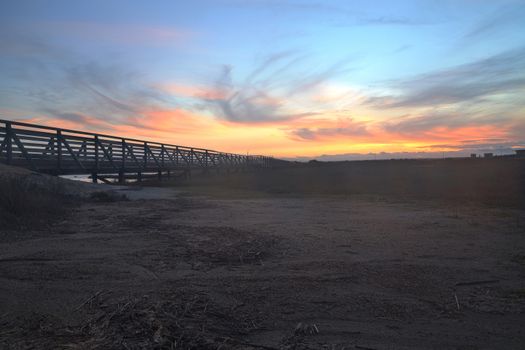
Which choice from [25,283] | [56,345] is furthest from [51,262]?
[56,345]

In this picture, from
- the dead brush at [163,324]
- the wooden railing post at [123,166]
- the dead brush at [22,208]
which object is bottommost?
the dead brush at [163,324]

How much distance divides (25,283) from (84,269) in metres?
0.64

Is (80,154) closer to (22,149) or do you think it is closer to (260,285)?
(22,149)

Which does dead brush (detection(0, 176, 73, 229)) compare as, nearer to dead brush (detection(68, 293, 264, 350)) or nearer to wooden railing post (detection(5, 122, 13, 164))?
dead brush (detection(68, 293, 264, 350))

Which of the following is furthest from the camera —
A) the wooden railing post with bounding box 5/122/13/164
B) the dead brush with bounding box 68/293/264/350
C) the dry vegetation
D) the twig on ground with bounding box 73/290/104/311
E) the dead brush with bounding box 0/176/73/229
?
the wooden railing post with bounding box 5/122/13/164

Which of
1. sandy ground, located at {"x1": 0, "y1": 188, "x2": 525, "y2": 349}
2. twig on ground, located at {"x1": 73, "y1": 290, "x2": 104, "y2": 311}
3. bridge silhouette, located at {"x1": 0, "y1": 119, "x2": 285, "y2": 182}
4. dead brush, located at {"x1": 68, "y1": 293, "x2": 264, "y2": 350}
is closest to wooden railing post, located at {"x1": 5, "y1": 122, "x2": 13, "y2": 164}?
bridge silhouette, located at {"x1": 0, "y1": 119, "x2": 285, "y2": 182}

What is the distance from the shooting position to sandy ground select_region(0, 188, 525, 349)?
2.79 meters

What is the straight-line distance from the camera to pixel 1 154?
12.7 m

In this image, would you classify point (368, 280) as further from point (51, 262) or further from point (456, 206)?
point (456, 206)

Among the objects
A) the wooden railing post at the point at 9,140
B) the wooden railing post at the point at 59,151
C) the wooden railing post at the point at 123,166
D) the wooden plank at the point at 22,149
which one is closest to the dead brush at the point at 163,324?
the wooden railing post at the point at 9,140

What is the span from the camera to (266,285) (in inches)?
154

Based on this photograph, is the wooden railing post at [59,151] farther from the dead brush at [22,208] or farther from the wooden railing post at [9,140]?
the dead brush at [22,208]

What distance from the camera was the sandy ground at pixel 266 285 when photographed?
9.16 feet

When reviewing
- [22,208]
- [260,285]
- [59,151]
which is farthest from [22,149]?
[260,285]
